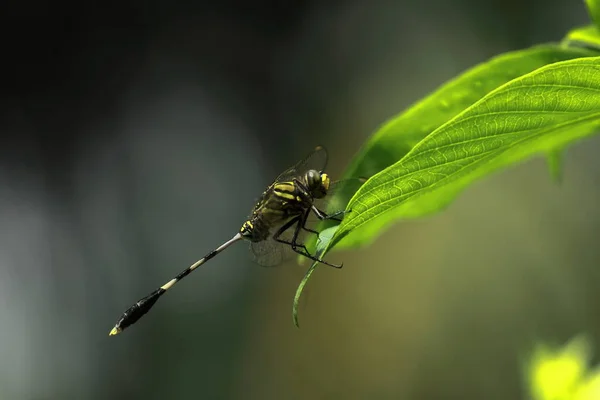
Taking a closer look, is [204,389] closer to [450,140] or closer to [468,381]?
[468,381]

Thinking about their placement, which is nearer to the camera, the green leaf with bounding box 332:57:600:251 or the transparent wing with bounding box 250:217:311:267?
the green leaf with bounding box 332:57:600:251

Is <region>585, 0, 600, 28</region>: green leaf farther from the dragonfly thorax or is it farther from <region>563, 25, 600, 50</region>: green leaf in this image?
the dragonfly thorax

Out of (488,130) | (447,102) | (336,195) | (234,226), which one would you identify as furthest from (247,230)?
(234,226)

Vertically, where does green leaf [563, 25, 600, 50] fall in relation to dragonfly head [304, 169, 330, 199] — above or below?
below

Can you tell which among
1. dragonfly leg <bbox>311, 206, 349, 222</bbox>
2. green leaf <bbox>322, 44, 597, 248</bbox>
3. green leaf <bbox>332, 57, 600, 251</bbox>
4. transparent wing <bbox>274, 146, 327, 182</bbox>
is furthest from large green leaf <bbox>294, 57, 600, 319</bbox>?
transparent wing <bbox>274, 146, 327, 182</bbox>

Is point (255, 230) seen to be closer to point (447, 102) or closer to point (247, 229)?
point (247, 229)

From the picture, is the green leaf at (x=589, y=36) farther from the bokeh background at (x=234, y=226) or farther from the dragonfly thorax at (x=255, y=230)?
the bokeh background at (x=234, y=226)
